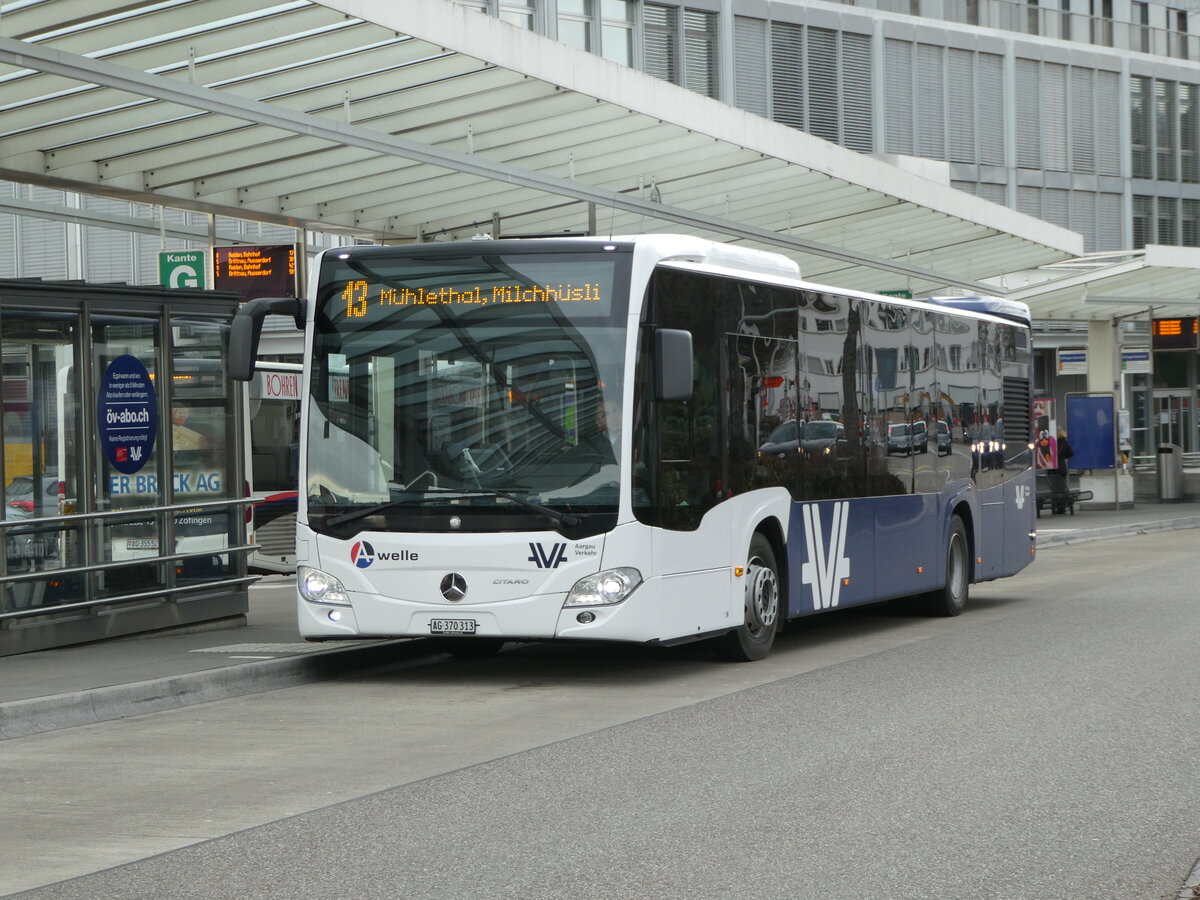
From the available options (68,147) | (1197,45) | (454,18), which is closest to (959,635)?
(454,18)

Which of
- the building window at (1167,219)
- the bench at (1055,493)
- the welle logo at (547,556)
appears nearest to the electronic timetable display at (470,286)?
the welle logo at (547,556)

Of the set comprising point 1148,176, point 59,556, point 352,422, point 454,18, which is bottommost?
point 59,556

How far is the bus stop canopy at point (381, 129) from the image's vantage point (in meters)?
13.0

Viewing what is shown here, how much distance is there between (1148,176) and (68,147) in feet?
147

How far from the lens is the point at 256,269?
66.7 ft

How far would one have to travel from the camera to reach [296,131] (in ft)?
44.6

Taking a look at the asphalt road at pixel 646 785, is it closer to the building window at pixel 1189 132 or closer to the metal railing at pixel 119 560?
the metal railing at pixel 119 560

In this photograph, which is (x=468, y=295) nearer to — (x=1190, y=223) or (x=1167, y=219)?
(x=1167, y=219)

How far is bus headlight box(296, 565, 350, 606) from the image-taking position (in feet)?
38.5

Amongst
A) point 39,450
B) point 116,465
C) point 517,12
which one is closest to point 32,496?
point 39,450

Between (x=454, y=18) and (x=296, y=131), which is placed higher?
(x=454, y=18)

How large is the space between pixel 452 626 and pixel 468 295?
84.7 inches

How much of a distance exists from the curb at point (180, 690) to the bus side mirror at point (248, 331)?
6.45 feet

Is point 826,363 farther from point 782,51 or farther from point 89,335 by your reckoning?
point 782,51
